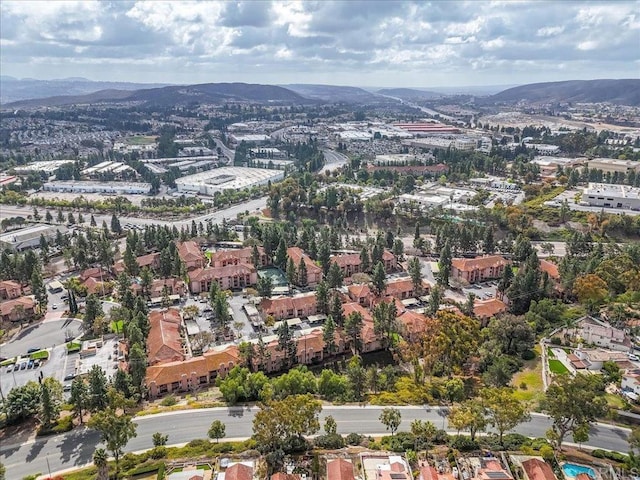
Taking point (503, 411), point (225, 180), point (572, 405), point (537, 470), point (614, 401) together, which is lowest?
point (614, 401)

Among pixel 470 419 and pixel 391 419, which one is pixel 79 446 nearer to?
pixel 391 419

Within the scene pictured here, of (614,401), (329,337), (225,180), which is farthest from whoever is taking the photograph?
(225,180)

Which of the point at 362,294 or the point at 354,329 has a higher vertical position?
the point at 354,329

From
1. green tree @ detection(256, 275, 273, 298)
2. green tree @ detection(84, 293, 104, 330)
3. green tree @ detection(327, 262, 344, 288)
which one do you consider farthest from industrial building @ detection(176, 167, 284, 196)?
green tree @ detection(84, 293, 104, 330)

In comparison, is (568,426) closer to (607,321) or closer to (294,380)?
(294,380)

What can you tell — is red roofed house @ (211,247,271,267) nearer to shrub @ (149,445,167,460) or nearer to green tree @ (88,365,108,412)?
green tree @ (88,365,108,412)

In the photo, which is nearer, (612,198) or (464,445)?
(464,445)

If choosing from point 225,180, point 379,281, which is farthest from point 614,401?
point 225,180

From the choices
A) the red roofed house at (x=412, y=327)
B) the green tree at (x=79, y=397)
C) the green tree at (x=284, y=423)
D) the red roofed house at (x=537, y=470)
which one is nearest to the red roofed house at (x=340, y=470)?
the green tree at (x=284, y=423)
